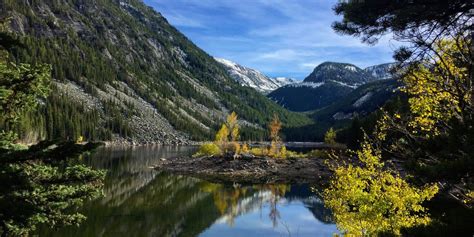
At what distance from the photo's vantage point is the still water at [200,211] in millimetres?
43656

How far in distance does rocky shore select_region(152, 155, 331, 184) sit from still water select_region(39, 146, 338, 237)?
323 inches

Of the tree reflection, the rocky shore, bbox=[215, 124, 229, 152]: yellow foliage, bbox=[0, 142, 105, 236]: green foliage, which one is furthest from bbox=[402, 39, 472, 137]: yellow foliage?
bbox=[215, 124, 229, 152]: yellow foliage

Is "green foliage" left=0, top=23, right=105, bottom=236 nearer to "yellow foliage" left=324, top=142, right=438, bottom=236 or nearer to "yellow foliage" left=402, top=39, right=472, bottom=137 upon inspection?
"yellow foliage" left=402, top=39, right=472, bottom=137

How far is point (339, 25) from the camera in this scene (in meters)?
13.2

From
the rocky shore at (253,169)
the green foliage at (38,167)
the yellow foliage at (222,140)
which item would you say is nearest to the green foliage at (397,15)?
the green foliage at (38,167)

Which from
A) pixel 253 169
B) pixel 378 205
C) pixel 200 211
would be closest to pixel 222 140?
pixel 253 169

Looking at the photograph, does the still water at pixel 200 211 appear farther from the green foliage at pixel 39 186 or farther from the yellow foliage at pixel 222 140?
the yellow foliage at pixel 222 140

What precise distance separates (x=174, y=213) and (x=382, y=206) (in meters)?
36.8

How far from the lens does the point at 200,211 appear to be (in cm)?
5459

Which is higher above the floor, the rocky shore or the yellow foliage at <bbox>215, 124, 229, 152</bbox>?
the yellow foliage at <bbox>215, 124, 229, 152</bbox>

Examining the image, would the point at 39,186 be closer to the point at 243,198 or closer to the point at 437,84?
the point at 437,84

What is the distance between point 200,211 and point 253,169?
45330mm

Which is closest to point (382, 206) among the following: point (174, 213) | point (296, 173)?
point (174, 213)

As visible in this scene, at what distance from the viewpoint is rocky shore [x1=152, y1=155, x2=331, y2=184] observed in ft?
286
